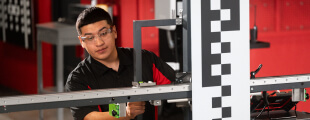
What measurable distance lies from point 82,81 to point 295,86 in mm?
1018

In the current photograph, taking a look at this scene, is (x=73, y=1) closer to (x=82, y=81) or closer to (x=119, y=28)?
(x=119, y=28)

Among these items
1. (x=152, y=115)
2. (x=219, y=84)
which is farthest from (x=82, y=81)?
(x=219, y=84)

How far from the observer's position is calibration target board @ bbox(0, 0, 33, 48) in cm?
635

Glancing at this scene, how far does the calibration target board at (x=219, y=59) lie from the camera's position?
2.53 metres

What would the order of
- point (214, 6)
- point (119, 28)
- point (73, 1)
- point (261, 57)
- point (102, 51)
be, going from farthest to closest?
point (73, 1)
point (119, 28)
point (261, 57)
point (102, 51)
point (214, 6)

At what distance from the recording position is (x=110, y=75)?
2783 millimetres

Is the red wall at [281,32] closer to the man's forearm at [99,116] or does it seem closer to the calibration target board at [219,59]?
the calibration target board at [219,59]

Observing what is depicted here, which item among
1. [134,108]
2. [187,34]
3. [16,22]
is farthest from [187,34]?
[16,22]

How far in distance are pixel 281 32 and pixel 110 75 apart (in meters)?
2.85

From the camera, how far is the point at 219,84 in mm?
2602

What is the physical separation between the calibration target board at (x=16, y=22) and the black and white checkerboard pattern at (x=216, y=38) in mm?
4070

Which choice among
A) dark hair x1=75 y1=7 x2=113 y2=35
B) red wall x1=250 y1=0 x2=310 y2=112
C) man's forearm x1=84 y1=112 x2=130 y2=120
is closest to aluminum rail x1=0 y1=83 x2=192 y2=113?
man's forearm x1=84 y1=112 x2=130 y2=120

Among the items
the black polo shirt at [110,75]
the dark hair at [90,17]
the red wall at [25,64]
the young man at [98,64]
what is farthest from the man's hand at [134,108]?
the red wall at [25,64]

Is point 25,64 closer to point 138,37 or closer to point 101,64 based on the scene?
point 101,64
